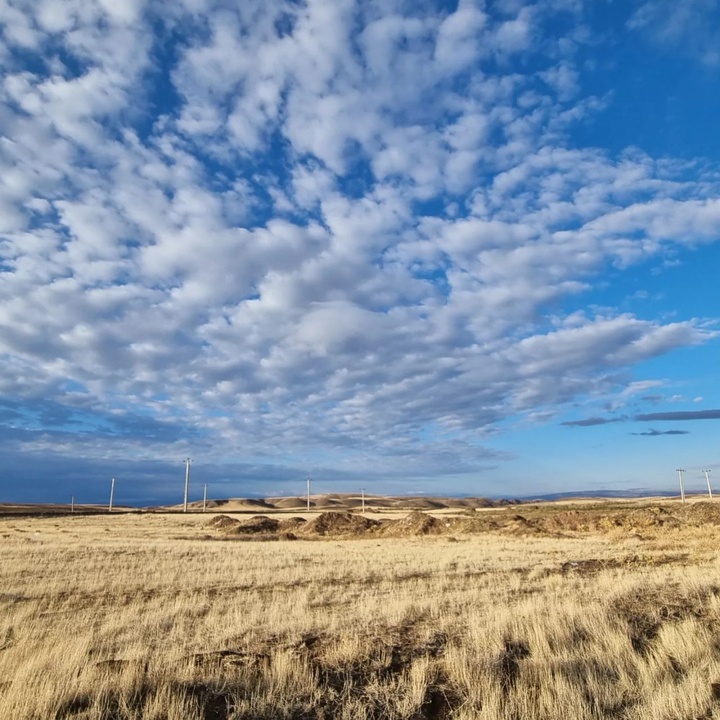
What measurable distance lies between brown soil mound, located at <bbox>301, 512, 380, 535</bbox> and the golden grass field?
3242cm

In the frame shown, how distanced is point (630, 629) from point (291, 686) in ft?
20.5

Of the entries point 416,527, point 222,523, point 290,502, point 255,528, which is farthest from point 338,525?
point 290,502

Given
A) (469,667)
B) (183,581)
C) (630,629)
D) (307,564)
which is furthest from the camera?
(307,564)

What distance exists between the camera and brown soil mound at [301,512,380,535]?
5534 centimetres

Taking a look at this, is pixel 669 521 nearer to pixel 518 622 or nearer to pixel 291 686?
pixel 518 622

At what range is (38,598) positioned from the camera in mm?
16844

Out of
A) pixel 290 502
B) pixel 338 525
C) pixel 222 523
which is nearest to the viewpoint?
pixel 338 525

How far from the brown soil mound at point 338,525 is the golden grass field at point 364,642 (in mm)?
32420

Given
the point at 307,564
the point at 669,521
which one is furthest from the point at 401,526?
the point at 307,564

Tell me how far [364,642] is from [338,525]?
4869 cm

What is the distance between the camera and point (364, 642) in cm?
1013

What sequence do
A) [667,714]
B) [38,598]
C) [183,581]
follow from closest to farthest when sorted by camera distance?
[667,714] < [38,598] < [183,581]

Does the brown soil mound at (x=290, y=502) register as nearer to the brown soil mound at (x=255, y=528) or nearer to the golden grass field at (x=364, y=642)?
the brown soil mound at (x=255, y=528)

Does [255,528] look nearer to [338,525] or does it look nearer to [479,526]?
[338,525]
